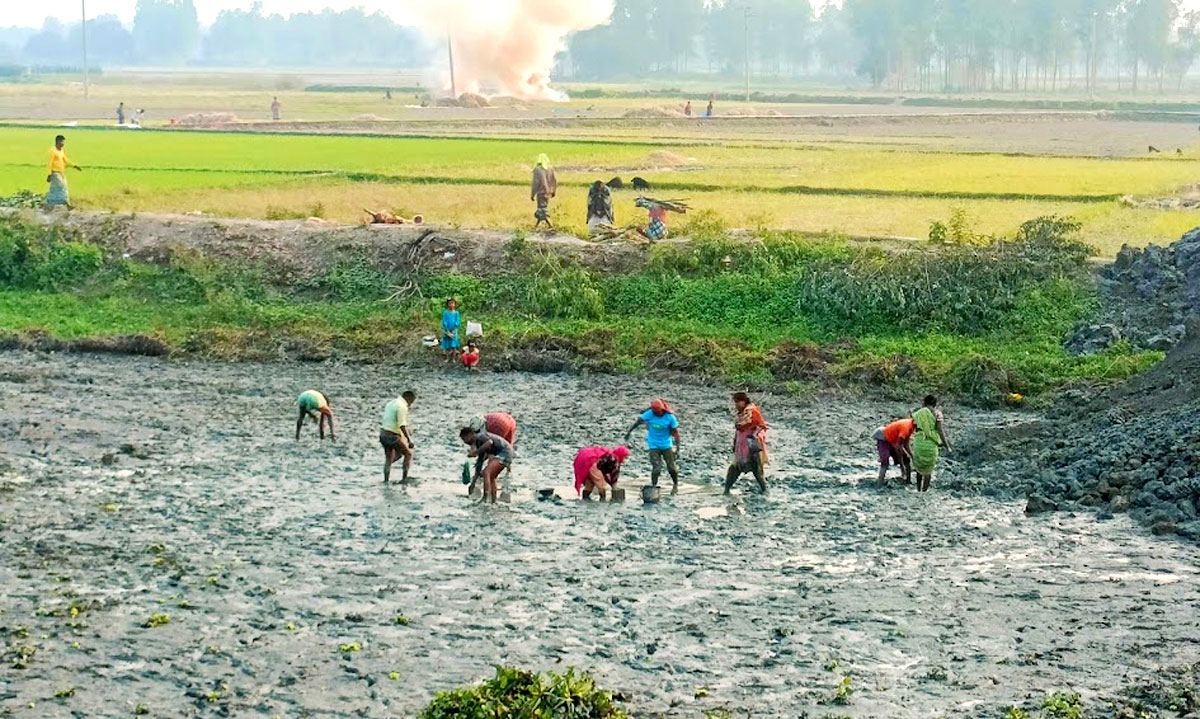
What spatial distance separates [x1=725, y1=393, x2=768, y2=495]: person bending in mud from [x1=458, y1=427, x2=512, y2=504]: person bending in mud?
2.49 metres

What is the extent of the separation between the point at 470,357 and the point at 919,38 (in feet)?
405

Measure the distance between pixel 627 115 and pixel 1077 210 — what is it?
4464cm

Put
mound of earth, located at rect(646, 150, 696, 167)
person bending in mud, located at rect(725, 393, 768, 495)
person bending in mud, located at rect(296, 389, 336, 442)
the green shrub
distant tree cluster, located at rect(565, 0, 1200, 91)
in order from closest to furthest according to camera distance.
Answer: the green shrub
person bending in mud, located at rect(725, 393, 768, 495)
person bending in mud, located at rect(296, 389, 336, 442)
mound of earth, located at rect(646, 150, 696, 167)
distant tree cluster, located at rect(565, 0, 1200, 91)

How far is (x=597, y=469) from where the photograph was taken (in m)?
17.4

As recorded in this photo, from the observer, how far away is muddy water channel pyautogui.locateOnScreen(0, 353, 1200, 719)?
40.1 feet

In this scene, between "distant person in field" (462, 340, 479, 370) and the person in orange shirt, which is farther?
"distant person in field" (462, 340, 479, 370)

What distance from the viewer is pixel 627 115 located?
80062mm

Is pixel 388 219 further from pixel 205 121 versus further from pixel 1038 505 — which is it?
pixel 205 121

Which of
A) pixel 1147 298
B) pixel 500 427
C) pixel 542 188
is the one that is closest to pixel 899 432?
pixel 500 427

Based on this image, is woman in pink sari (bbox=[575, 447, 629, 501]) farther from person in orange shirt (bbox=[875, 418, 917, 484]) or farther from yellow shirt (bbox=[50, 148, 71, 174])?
yellow shirt (bbox=[50, 148, 71, 174])

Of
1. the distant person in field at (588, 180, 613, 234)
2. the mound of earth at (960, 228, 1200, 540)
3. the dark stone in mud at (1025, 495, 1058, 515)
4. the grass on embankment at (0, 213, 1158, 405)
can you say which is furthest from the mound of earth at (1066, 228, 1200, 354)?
the distant person in field at (588, 180, 613, 234)

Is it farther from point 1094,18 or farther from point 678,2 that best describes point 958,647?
point 678,2

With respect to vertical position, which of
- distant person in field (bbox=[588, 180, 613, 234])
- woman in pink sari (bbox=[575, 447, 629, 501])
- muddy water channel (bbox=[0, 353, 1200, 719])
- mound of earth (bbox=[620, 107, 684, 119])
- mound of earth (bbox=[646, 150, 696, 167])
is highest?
mound of earth (bbox=[620, 107, 684, 119])

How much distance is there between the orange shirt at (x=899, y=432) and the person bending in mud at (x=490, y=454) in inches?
171
